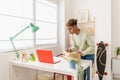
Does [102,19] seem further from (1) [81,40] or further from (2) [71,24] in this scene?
(2) [71,24]

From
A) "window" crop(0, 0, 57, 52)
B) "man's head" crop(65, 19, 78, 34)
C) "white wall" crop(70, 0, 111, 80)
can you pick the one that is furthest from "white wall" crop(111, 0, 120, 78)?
"man's head" crop(65, 19, 78, 34)

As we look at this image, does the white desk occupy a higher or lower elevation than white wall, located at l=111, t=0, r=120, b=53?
lower

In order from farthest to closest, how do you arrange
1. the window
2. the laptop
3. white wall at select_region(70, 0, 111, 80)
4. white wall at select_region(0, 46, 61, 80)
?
1. white wall at select_region(70, 0, 111, 80)
2. the window
3. white wall at select_region(0, 46, 61, 80)
4. the laptop

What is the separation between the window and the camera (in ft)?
7.86

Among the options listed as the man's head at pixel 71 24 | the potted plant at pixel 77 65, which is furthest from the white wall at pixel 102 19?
the potted plant at pixel 77 65

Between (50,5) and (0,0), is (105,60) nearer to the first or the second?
(50,5)

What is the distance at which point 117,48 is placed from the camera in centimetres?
375

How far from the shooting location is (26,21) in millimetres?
2891

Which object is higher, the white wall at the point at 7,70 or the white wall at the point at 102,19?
the white wall at the point at 102,19

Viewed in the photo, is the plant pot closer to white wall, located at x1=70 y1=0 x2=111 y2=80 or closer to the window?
the window

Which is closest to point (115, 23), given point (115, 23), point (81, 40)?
point (115, 23)

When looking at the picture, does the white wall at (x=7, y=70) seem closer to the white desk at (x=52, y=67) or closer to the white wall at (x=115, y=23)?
the white desk at (x=52, y=67)

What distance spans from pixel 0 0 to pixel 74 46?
1.47 m

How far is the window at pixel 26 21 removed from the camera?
2.40 m
